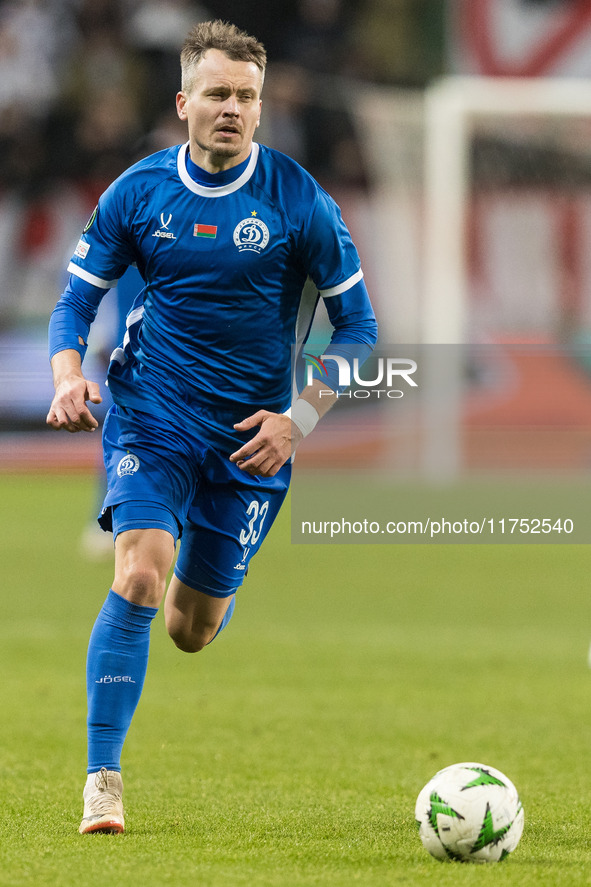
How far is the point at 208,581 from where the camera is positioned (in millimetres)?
4836

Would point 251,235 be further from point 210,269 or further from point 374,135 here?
point 374,135

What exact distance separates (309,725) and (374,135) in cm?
1961

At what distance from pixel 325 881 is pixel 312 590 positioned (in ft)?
23.6

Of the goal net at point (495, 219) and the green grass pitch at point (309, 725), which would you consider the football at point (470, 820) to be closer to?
the green grass pitch at point (309, 725)

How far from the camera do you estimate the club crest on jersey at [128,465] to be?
4.39 meters

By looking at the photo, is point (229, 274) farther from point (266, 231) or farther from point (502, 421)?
point (502, 421)

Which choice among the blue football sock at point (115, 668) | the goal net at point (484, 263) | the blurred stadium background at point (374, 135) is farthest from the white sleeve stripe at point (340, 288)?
the blurred stadium background at point (374, 135)

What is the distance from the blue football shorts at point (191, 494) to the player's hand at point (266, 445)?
0.84ft

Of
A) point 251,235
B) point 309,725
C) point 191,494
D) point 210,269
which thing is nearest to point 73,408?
point 191,494

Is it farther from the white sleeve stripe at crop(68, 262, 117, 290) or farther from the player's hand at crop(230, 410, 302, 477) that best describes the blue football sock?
the white sleeve stripe at crop(68, 262, 117, 290)

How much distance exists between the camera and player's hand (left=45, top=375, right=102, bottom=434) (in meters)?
4.16

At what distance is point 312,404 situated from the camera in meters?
4.46

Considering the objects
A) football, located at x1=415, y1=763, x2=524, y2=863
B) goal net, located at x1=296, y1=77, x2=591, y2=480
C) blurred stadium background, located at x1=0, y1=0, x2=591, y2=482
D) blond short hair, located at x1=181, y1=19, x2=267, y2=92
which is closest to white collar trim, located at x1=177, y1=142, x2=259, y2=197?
blond short hair, located at x1=181, y1=19, x2=267, y2=92

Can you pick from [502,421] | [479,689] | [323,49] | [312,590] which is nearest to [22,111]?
[323,49]
